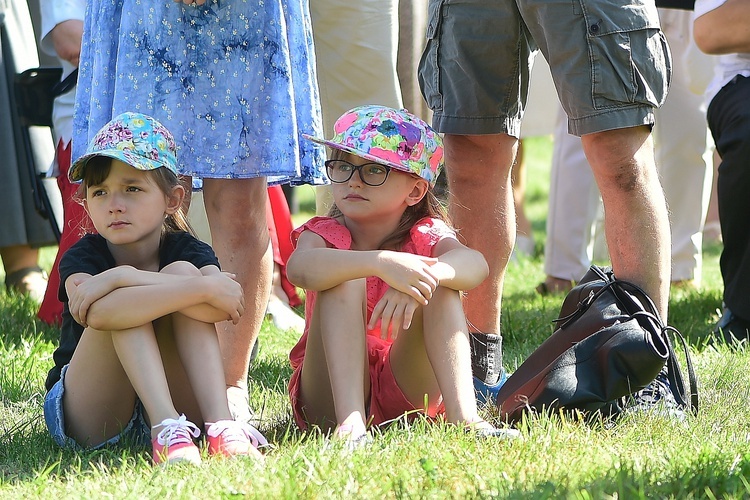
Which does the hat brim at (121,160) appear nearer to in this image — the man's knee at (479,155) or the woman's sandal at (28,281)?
the man's knee at (479,155)

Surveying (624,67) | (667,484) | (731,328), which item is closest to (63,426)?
(667,484)

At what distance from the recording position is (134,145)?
284 cm

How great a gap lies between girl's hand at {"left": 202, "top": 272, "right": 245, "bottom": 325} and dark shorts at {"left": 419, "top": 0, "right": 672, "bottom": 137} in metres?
0.95

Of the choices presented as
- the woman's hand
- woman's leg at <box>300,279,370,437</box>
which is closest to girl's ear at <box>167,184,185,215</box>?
woman's leg at <box>300,279,370,437</box>

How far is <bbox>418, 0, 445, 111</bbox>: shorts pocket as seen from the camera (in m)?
3.41

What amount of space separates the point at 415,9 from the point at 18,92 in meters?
1.84

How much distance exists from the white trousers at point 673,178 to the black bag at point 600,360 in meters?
2.70

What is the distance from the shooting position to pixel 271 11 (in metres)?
3.19

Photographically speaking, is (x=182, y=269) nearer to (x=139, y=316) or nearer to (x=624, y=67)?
(x=139, y=316)

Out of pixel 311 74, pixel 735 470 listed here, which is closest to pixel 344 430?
pixel 735 470

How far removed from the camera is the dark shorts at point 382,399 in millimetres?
2973

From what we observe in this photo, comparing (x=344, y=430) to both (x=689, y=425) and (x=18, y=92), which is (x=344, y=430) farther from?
(x=18, y=92)

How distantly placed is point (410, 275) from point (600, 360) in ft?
1.93

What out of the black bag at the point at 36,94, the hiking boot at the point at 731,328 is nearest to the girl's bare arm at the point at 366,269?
the hiking boot at the point at 731,328
